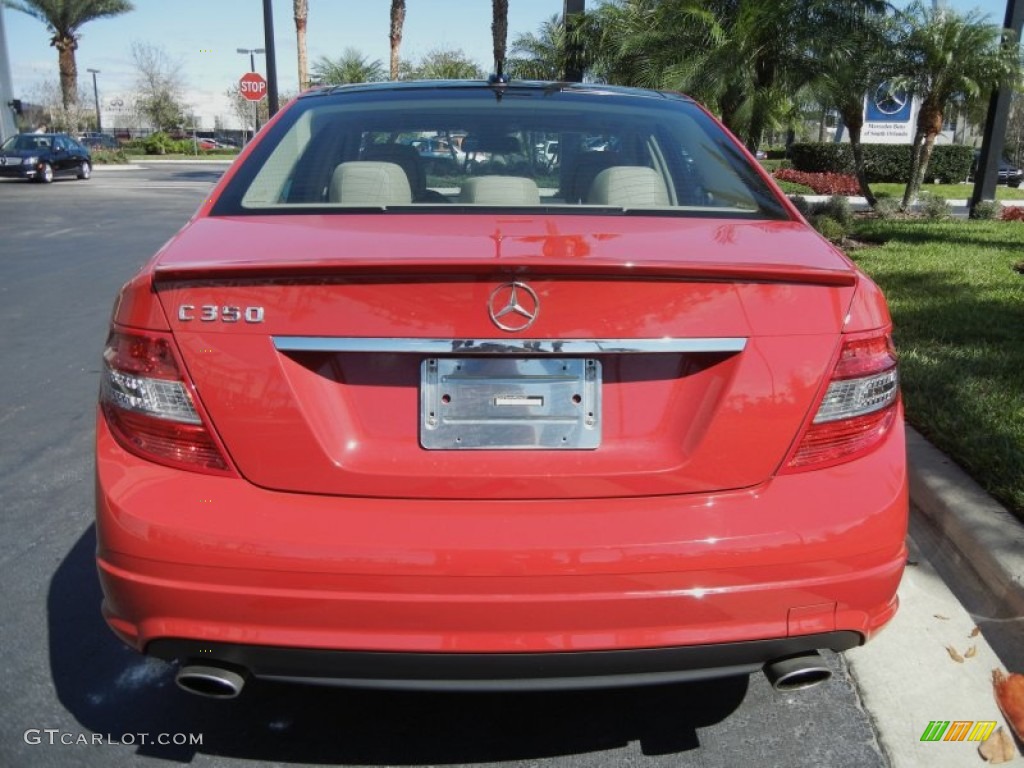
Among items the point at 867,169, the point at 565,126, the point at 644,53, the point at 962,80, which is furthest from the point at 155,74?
the point at 565,126

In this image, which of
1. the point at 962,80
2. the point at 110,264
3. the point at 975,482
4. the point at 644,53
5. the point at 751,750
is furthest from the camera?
the point at 644,53

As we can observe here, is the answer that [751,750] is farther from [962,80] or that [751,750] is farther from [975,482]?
[962,80]

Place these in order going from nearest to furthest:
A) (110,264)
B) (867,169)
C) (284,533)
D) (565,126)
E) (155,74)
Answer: (284,533) < (565,126) < (110,264) < (867,169) < (155,74)

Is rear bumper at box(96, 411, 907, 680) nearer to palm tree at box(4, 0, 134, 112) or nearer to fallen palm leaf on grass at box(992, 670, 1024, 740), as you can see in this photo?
fallen palm leaf on grass at box(992, 670, 1024, 740)

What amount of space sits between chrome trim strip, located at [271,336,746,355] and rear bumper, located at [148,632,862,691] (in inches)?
25.5

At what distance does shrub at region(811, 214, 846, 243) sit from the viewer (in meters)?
11.4

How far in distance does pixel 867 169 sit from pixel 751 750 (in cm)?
3264

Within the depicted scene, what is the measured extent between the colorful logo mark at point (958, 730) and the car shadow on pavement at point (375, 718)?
52cm

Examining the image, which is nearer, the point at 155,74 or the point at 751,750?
the point at 751,750

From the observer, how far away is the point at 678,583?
189 centimetres

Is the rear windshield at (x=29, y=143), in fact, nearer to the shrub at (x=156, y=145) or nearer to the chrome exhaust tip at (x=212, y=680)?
the shrub at (x=156, y=145)

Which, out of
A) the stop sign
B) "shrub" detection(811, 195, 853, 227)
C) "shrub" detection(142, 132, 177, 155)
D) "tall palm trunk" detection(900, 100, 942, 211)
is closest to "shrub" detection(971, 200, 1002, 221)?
"tall palm trunk" detection(900, 100, 942, 211)

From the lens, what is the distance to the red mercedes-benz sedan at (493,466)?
6.18ft

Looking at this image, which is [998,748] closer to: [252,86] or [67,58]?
[252,86]
